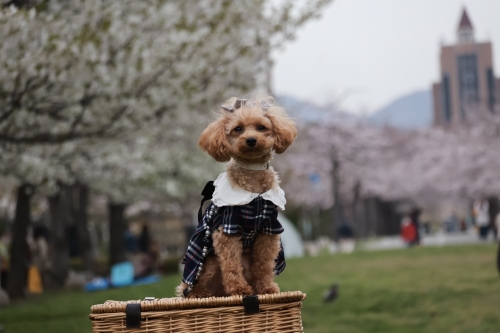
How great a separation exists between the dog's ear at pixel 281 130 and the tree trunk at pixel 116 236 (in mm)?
17786

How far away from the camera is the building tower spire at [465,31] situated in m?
81.1

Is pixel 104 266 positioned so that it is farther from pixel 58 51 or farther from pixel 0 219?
pixel 58 51

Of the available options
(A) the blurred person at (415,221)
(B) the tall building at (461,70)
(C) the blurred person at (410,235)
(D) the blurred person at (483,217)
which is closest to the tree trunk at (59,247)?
(C) the blurred person at (410,235)

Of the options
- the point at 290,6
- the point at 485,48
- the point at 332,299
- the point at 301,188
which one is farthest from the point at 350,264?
the point at 485,48

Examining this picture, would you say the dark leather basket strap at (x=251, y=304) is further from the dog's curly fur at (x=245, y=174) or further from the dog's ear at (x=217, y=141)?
the dog's ear at (x=217, y=141)

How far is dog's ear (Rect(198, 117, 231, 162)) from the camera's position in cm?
350

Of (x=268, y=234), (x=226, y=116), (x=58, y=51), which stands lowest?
(x=268, y=234)

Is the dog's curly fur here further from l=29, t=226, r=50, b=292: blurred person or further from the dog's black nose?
l=29, t=226, r=50, b=292: blurred person

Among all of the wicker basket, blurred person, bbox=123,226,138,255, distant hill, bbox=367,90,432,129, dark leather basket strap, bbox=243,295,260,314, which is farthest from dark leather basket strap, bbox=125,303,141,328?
distant hill, bbox=367,90,432,129

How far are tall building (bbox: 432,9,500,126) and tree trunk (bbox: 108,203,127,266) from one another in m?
54.7

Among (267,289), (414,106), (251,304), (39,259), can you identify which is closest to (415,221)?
(39,259)

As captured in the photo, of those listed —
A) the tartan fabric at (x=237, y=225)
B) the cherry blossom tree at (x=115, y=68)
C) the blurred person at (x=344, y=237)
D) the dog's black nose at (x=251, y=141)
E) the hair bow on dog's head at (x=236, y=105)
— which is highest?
the cherry blossom tree at (x=115, y=68)

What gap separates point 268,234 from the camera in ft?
11.9

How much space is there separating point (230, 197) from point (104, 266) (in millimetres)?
22756
